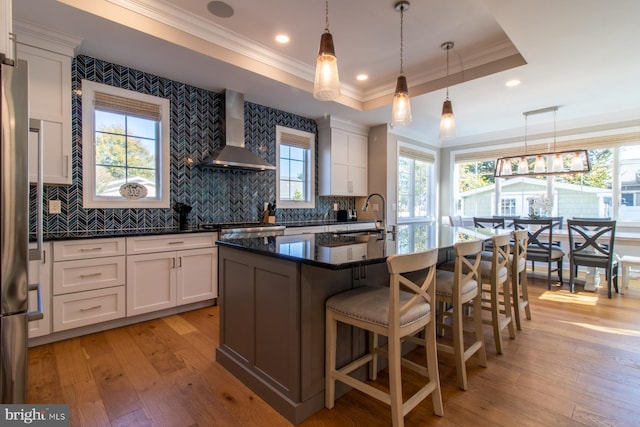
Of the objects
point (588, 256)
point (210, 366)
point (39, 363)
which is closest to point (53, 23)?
point (39, 363)

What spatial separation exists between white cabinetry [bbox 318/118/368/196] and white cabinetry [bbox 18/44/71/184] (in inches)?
127

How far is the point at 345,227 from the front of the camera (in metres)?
4.72

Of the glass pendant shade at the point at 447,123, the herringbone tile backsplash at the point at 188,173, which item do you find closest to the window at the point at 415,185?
the herringbone tile backsplash at the point at 188,173

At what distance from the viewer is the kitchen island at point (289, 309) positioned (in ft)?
5.27

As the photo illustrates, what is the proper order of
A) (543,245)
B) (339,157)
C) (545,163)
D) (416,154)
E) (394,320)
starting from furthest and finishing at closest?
1. (416,154)
2. (339,157)
3. (545,163)
4. (543,245)
5. (394,320)

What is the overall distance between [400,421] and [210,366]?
1.35 metres

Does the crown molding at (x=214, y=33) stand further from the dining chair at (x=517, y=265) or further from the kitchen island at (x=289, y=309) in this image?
the dining chair at (x=517, y=265)

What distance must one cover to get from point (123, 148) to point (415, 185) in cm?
496

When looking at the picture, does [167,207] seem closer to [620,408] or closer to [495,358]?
[495,358]

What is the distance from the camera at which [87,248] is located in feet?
8.61

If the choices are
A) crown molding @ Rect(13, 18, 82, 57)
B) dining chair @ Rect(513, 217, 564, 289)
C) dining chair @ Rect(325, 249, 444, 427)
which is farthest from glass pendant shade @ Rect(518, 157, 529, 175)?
crown molding @ Rect(13, 18, 82, 57)

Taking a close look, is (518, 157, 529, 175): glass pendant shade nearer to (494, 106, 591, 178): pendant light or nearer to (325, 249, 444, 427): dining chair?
(494, 106, 591, 178): pendant light

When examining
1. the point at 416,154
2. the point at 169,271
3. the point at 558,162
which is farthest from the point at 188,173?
the point at 558,162

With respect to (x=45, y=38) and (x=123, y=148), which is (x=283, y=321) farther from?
(x=45, y=38)
